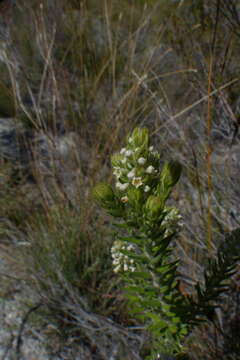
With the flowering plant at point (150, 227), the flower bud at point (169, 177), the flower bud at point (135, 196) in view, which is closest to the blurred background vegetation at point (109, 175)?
the flowering plant at point (150, 227)

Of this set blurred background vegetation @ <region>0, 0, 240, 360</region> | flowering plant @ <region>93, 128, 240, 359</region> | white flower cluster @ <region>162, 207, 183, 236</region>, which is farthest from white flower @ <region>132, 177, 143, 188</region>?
blurred background vegetation @ <region>0, 0, 240, 360</region>

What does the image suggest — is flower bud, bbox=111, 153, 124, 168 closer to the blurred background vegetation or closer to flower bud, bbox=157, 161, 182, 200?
flower bud, bbox=157, 161, 182, 200

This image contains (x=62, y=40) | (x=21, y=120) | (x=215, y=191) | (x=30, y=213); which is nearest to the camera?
(x=215, y=191)

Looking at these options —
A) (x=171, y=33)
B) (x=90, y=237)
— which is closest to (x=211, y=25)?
(x=171, y=33)

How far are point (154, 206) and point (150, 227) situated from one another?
125 millimetres

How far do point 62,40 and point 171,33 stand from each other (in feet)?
6.01

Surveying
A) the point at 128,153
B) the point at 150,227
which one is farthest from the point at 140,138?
the point at 150,227

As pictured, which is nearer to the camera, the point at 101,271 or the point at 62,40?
the point at 101,271

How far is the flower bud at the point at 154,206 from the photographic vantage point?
89 cm

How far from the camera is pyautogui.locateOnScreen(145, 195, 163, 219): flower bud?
2.92 feet

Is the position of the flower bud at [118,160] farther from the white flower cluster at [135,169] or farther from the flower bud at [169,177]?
the flower bud at [169,177]

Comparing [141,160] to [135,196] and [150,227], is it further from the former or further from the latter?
[150,227]

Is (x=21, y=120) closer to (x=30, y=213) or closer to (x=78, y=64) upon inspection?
(x=78, y=64)

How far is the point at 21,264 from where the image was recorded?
2.24 meters
